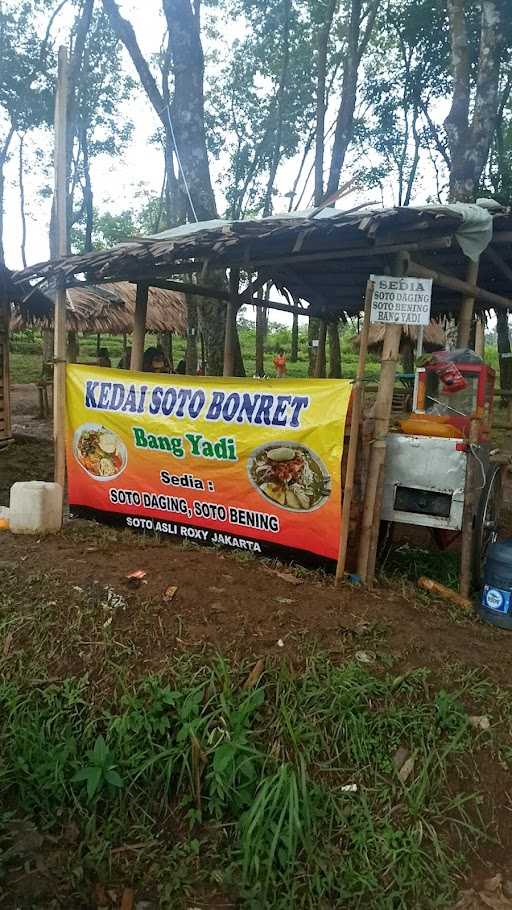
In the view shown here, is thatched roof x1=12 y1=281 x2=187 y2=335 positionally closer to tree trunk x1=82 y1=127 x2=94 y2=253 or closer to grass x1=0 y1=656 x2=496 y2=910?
grass x1=0 y1=656 x2=496 y2=910

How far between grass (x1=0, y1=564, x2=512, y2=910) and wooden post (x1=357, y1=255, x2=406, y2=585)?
1.15 m

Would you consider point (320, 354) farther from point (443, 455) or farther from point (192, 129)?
point (443, 455)

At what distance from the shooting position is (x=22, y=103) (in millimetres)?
20609

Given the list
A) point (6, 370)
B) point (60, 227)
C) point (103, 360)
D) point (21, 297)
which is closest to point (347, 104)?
point (103, 360)

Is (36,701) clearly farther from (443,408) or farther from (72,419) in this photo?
(443,408)

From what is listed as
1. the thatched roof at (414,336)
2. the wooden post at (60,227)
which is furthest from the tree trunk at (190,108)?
the thatched roof at (414,336)

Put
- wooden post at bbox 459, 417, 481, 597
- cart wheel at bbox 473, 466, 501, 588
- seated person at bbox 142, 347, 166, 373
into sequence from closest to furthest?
wooden post at bbox 459, 417, 481, 597 < cart wheel at bbox 473, 466, 501, 588 < seated person at bbox 142, 347, 166, 373

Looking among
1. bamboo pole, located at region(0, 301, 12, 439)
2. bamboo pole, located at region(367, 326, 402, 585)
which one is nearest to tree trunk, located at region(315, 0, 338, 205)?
bamboo pole, located at region(0, 301, 12, 439)

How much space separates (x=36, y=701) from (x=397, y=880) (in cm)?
206

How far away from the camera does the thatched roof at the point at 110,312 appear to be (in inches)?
485

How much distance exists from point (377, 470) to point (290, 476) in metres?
0.66

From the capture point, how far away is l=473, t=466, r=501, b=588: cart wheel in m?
4.82

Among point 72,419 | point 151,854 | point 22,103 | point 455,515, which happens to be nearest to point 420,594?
point 455,515

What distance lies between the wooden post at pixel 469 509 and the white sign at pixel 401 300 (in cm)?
88
